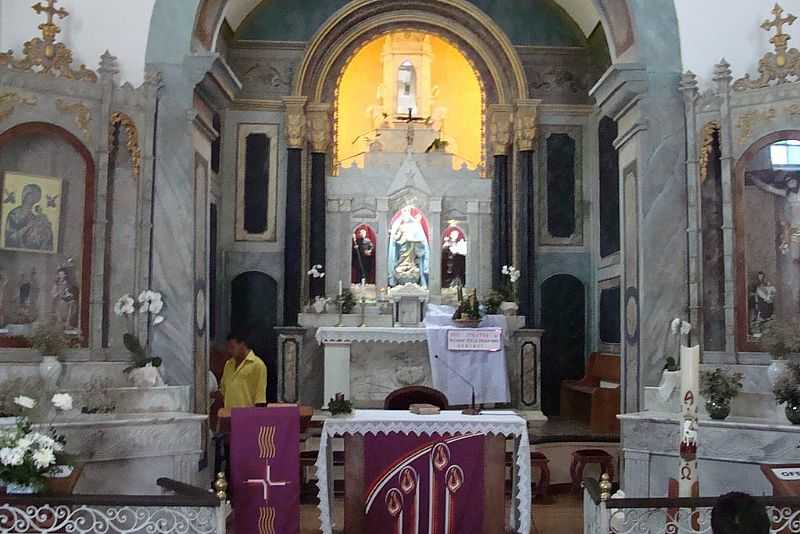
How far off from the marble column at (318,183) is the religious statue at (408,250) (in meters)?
1.13

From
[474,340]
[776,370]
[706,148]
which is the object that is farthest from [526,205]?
[776,370]

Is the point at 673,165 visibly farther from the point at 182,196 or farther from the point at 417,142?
the point at 417,142

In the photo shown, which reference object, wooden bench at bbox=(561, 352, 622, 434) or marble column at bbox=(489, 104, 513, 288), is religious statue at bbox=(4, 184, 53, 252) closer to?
wooden bench at bbox=(561, 352, 622, 434)

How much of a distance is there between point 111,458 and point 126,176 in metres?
2.80

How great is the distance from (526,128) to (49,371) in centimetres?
Answer: 906

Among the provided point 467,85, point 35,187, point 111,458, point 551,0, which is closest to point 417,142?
point 467,85

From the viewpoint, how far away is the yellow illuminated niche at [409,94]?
14836 mm

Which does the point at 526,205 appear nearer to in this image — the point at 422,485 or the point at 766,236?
the point at 766,236

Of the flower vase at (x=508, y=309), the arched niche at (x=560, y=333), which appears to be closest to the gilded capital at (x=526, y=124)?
the arched niche at (x=560, y=333)

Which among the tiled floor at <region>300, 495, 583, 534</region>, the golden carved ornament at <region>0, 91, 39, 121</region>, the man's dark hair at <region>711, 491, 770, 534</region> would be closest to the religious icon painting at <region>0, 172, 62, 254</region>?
the golden carved ornament at <region>0, 91, 39, 121</region>

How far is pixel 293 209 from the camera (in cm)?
1414

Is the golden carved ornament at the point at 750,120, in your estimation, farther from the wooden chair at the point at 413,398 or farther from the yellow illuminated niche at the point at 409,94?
the yellow illuminated niche at the point at 409,94

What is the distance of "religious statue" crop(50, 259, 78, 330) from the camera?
8.12 m

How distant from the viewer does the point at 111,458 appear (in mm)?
7043
